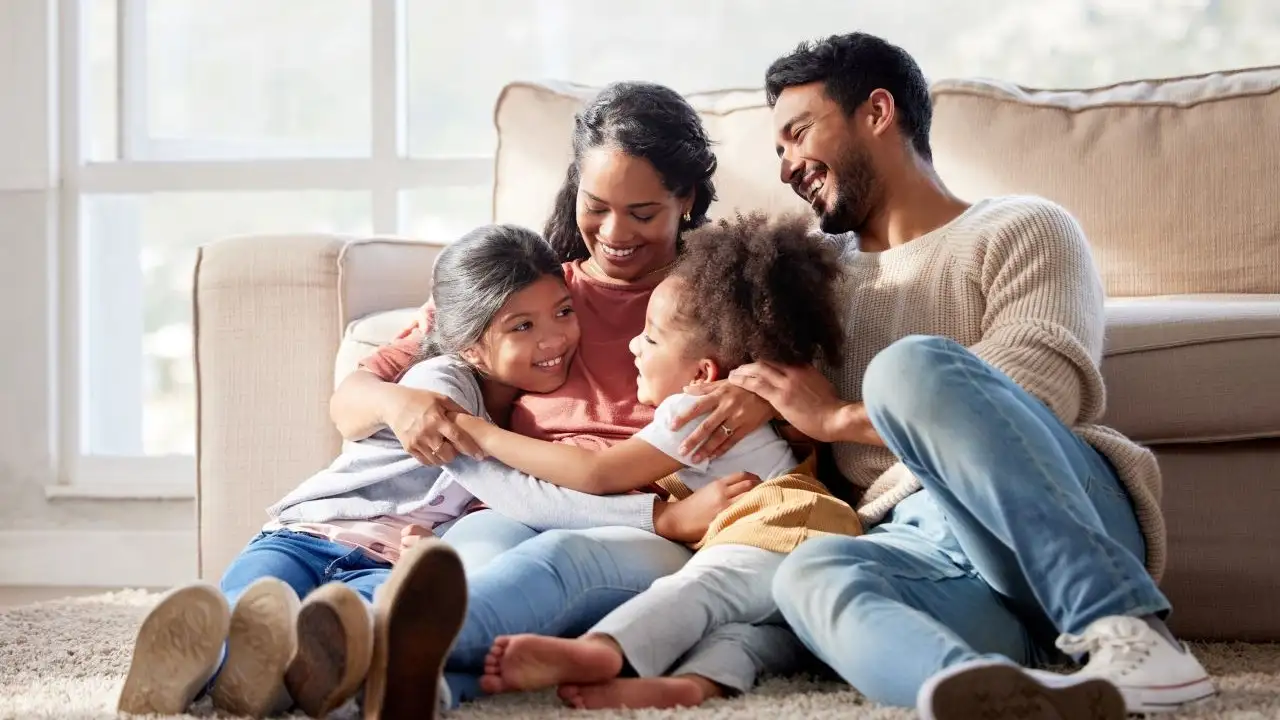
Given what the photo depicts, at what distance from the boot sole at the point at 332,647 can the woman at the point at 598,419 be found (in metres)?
0.14

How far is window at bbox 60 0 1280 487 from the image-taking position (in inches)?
115

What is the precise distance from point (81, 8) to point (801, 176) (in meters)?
2.00

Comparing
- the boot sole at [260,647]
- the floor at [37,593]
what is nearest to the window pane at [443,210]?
Answer: the floor at [37,593]

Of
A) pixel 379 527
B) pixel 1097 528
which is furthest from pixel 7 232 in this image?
pixel 1097 528

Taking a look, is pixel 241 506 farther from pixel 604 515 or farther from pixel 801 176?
pixel 801 176

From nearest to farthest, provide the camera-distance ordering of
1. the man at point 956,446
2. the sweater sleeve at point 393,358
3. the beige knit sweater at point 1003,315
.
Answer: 1. the man at point 956,446
2. the beige knit sweater at point 1003,315
3. the sweater sleeve at point 393,358

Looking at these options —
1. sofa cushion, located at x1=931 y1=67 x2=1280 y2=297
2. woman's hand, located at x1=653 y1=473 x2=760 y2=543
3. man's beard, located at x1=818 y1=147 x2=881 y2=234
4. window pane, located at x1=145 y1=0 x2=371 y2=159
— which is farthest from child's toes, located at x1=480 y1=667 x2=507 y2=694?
window pane, located at x1=145 y1=0 x2=371 y2=159

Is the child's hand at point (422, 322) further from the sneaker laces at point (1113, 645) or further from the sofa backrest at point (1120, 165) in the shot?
the sneaker laces at point (1113, 645)

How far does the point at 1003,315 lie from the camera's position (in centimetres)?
147

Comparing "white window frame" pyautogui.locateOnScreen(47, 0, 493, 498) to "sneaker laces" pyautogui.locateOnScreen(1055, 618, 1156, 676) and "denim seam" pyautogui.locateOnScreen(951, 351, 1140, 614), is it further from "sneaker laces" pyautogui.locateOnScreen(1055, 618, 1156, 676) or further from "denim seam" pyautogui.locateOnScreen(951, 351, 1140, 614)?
"sneaker laces" pyautogui.locateOnScreen(1055, 618, 1156, 676)

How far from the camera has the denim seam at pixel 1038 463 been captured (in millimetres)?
1143

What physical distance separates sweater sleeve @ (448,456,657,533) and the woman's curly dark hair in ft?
0.68

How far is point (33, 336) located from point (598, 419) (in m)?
1.80

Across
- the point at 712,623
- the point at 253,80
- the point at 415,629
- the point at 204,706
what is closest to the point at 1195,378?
the point at 712,623
